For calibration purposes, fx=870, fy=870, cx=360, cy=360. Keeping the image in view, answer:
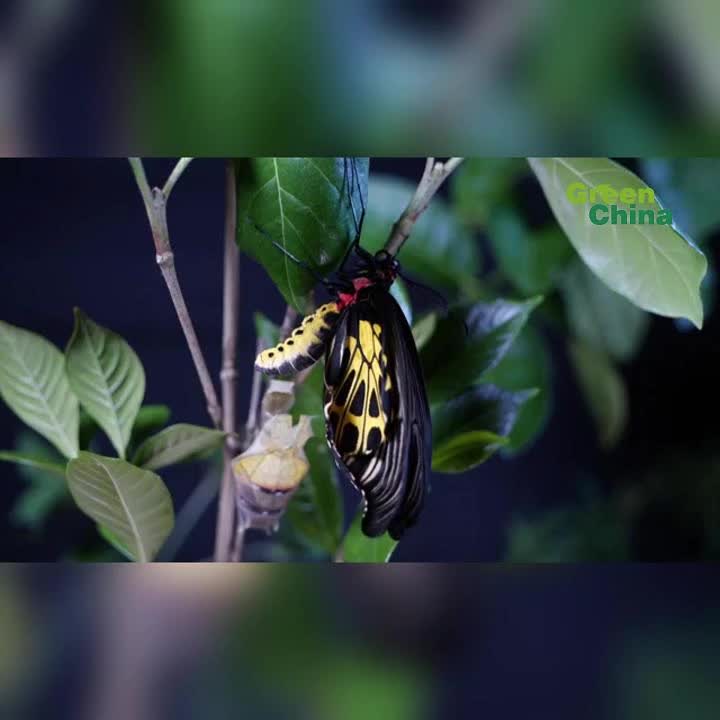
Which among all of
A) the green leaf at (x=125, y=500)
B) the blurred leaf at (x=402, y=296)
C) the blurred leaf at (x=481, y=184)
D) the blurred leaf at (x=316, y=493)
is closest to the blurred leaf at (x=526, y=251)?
the blurred leaf at (x=481, y=184)

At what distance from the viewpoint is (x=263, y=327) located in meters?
1.02

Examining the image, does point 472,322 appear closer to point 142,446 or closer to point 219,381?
point 219,381

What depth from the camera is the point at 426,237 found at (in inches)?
40.7

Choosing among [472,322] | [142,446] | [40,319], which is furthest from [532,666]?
[40,319]

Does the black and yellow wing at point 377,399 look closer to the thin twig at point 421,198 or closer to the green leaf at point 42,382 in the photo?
the thin twig at point 421,198

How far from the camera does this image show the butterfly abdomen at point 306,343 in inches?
39.1

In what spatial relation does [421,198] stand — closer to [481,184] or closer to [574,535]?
[481,184]

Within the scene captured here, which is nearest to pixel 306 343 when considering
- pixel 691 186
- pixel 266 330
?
pixel 266 330

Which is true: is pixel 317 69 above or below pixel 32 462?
above

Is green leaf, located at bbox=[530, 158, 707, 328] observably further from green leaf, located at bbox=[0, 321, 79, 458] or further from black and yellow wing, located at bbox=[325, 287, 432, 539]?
green leaf, located at bbox=[0, 321, 79, 458]

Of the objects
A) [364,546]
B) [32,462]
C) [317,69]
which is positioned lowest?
[364,546]

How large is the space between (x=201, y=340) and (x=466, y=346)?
1.03 feet

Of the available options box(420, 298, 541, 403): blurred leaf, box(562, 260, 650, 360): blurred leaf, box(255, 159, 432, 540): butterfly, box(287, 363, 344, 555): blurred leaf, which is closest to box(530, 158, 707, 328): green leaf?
box(562, 260, 650, 360): blurred leaf

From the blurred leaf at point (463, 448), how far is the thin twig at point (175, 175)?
432 millimetres
